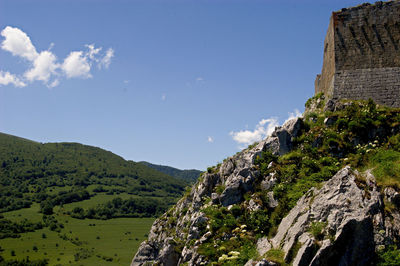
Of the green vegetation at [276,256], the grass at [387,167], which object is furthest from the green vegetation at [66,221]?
the grass at [387,167]

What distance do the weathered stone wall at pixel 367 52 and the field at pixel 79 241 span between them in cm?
10759

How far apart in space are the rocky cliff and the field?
338ft

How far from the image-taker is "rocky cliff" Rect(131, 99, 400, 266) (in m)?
12.2

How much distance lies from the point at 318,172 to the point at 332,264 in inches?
278

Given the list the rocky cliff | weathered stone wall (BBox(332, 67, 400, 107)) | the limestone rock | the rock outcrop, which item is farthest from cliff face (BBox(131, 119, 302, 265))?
weathered stone wall (BBox(332, 67, 400, 107))

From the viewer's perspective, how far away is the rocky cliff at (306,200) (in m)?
12.2

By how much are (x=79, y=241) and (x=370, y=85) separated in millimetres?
131941

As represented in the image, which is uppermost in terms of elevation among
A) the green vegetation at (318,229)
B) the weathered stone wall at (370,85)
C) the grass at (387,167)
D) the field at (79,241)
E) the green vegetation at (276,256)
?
the weathered stone wall at (370,85)

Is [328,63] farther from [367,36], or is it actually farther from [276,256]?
[276,256]

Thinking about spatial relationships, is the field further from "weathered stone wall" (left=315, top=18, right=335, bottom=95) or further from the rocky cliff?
"weathered stone wall" (left=315, top=18, right=335, bottom=95)

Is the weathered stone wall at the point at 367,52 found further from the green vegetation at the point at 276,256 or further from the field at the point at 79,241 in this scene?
the field at the point at 79,241

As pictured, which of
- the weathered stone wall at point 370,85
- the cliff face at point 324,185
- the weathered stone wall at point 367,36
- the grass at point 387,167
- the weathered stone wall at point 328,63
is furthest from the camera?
the weathered stone wall at point 328,63

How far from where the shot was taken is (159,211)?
17150 cm

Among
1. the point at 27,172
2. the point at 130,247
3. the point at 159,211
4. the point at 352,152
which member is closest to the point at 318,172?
the point at 352,152
